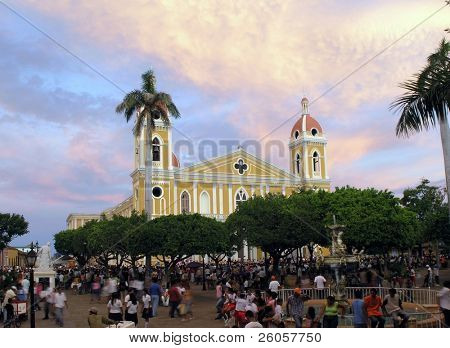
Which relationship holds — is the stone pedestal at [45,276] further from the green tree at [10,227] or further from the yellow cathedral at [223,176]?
the green tree at [10,227]

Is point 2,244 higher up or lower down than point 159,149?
lower down

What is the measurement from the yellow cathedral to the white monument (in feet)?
102

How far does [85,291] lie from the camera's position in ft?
96.6

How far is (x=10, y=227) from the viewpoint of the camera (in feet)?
202

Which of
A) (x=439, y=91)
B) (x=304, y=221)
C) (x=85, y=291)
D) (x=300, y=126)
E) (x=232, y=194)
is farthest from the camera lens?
(x=300, y=126)

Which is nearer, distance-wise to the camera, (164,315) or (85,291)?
(164,315)

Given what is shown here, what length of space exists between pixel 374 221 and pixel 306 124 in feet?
134

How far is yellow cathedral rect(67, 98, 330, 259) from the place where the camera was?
2349 inches

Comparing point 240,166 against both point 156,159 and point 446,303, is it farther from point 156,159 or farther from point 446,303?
point 446,303

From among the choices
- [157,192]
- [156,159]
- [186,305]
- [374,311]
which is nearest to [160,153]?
[156,159]

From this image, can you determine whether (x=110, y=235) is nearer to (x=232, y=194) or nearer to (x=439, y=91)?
(x=439, y=91)

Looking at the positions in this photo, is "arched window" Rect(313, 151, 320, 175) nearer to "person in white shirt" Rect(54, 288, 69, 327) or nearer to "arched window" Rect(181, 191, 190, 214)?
"arched window" Rect(181, 191, 190, 214)
